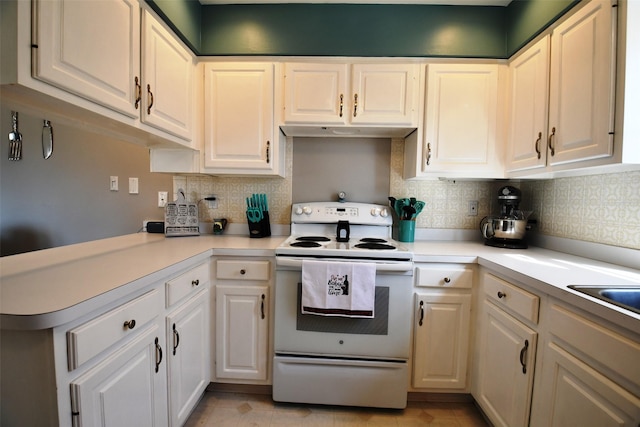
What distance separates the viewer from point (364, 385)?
1537 mm

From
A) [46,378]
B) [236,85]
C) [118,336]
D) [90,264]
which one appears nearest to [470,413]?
[118,336]

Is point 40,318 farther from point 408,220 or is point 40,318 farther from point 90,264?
point 408,220

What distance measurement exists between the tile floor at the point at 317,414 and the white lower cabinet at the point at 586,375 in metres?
0.59

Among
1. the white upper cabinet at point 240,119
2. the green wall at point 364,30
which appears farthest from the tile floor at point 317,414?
the green wall at point 364,30

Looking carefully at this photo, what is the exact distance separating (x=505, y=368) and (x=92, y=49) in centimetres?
221

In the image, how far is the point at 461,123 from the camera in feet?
5.74

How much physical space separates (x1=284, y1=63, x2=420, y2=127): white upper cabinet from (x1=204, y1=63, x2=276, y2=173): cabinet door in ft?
0.55

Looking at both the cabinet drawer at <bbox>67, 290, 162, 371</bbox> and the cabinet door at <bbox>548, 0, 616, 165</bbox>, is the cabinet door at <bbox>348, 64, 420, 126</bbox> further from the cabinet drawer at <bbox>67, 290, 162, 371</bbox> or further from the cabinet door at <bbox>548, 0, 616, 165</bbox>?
the cabinet drawer at <bbox>67, 290, 162, 371</bbox>

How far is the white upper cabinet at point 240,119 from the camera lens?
5.84 feet

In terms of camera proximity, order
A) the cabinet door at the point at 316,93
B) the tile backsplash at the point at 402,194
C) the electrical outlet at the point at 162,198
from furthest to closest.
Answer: the electrical outlet at the point at 162,198 → the tile backsplash at the point at 402,194 → the cabinet door at the point at 316,93

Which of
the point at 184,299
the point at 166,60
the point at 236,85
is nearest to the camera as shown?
the point at 184,299

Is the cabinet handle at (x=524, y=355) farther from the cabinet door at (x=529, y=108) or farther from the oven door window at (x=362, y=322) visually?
the cabinet door at (x=529, y=108)

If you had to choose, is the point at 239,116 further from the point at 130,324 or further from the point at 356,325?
the point at 356,325

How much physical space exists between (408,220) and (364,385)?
107cm
